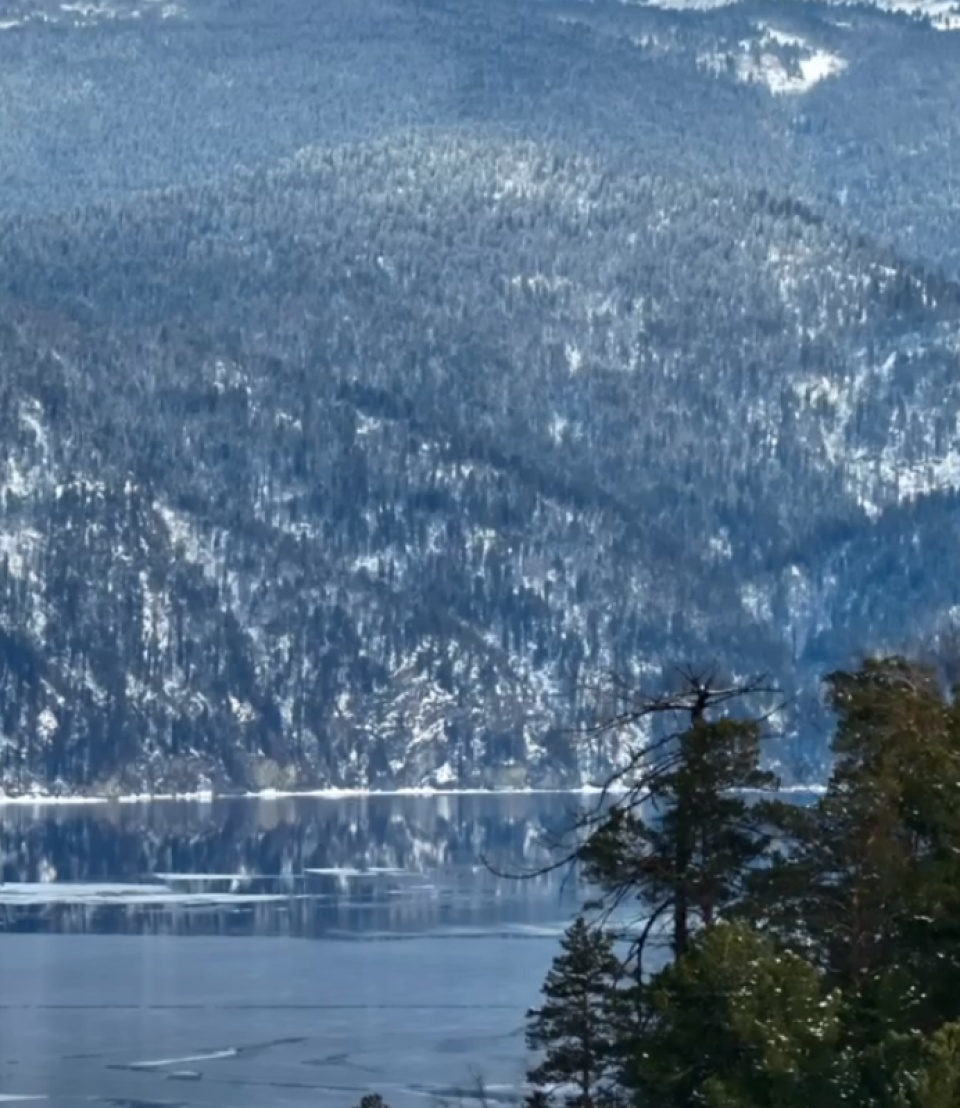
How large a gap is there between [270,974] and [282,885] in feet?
136

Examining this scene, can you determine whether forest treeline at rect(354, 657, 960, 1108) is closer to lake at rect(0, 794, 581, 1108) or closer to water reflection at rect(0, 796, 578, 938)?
lake at rect(0, 794, 581, 1108)

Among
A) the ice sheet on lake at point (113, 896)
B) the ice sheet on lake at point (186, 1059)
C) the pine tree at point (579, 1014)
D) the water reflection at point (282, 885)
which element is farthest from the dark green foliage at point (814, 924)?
the ice sheet on lake at point (113, 896)

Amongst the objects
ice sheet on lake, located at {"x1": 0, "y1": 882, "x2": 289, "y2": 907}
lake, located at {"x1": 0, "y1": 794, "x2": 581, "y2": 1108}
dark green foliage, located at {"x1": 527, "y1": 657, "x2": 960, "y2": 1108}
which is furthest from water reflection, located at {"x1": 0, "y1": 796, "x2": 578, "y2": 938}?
dark green foliage, located at {"x1": 527, "y1": 657, "x2": 960, "y2": 1108}

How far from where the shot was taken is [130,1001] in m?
100

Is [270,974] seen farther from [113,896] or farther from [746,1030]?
[746,1030]

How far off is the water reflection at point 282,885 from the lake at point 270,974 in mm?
248

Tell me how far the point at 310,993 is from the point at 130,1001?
225 inches

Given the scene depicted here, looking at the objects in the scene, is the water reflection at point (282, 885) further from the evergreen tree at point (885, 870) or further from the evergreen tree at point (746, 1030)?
the evergreen tree at point (746, 1030)

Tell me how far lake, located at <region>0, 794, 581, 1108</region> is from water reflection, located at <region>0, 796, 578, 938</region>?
0.81 feet

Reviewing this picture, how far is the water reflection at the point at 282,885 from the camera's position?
12912cm

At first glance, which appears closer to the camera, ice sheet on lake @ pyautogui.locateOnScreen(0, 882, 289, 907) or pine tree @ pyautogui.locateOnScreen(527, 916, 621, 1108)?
pine tree @ pyautogui.locateOnScreen(527, 916, 621, 1108)

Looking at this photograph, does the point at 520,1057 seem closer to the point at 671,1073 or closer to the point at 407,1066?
the point at 407,1066

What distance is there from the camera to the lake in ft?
267

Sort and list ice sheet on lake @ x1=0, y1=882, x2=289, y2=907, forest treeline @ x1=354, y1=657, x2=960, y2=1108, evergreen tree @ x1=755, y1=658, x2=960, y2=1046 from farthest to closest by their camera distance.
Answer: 1. ice sheet on lake @ x1=0, y1=882, x2=289, y2=907
2. evergreen tree @ x1=755, y1=658, x2=960, y2=1046
3. forest treeline @ x1=354, y1=657, x2=960, y2=1108
